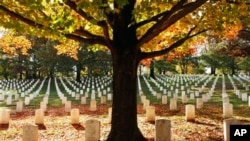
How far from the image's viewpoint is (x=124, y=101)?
9172mm

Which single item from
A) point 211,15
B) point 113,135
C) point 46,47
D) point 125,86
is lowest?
point 113,135

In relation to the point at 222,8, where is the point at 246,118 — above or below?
below

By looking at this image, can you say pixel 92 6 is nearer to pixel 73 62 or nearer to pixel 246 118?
pixel 246 118

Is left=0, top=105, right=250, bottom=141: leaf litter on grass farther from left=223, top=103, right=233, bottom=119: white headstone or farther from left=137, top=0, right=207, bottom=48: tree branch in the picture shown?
left=137, top=0, right=207, bottom=48: tree branch

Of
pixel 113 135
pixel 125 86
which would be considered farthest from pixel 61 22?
pixel 113 135

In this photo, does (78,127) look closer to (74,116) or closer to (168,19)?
(74,116)

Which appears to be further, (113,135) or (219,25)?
(219,25)

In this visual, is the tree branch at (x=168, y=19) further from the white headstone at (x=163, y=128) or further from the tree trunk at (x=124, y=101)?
the white headstone at (x=163, y=128)

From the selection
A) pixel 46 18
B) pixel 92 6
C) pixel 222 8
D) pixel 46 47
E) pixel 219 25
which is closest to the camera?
pixel 92 6

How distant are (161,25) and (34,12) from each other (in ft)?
10.3

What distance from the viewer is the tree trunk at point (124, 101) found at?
9125mm

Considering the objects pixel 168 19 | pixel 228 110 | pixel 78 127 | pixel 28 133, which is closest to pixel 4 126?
pixel 78 127

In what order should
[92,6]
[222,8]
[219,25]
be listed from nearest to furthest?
[92,6] → [222,8] → [219,25]

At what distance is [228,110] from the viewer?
13336 millimetres
